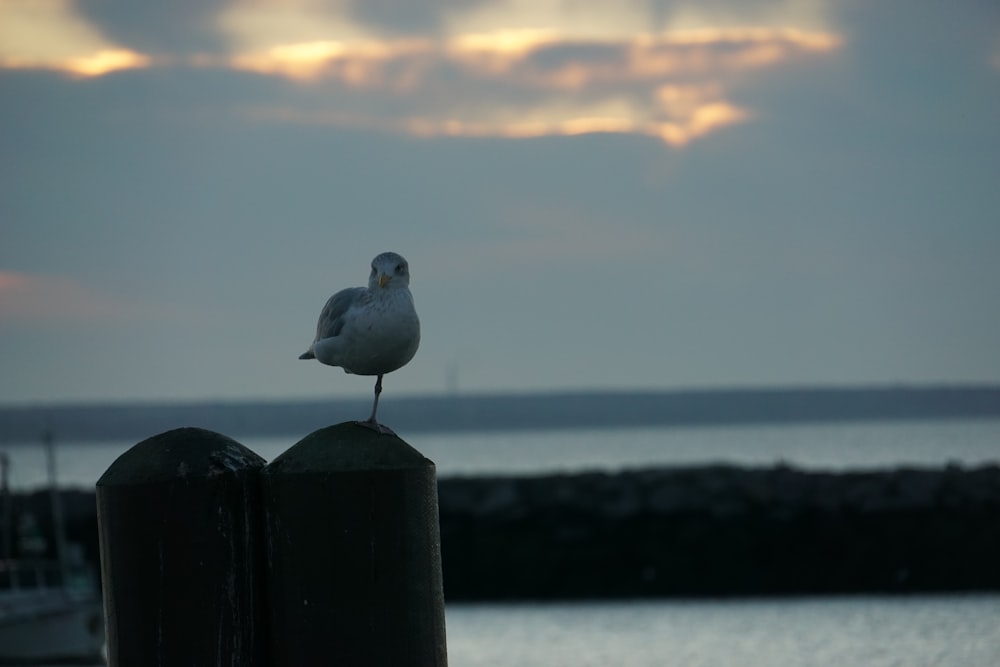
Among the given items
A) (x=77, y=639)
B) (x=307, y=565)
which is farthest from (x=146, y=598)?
(x=77, y=639)

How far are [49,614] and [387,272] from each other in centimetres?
2041

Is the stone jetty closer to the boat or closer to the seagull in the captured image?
the boat

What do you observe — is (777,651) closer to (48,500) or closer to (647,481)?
(647,481)

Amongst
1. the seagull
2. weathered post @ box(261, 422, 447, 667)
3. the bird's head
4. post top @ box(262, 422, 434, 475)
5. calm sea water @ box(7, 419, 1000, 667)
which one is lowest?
calm sea water @ box(7, 419, 1000, 667)

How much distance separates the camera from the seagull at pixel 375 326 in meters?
5.04

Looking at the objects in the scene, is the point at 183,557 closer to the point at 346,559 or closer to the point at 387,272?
the point at 346,559

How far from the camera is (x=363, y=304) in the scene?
5152 millimetres

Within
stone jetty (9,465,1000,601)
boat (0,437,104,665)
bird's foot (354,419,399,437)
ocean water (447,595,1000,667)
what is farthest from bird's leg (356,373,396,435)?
stone jetty (9,465,1000,601)

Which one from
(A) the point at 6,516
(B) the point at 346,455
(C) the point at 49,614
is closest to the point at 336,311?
(B) the point at 346,455

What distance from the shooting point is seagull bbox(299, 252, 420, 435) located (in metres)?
5.04

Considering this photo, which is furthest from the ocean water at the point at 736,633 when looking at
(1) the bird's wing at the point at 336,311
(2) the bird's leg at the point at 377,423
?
(1) the bird's wing at the point at 336,311

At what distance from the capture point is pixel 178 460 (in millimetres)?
4203

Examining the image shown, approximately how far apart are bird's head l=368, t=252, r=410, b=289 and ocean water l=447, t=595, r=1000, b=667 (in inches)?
776

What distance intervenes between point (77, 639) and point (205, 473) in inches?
853
